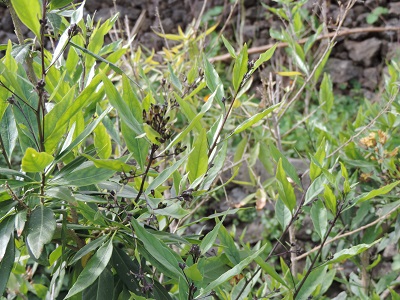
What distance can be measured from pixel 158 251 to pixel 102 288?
151 mm

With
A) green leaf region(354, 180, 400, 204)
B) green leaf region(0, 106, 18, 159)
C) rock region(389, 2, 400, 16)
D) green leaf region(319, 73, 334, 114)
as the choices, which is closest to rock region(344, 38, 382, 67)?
rock region(389, 2, 400, 16)

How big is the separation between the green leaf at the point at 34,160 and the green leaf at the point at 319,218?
1.54 feet

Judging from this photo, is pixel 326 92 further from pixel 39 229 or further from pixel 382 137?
pixel 39 229

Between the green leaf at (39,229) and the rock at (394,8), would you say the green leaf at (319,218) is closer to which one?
the green leaf at (39,229)

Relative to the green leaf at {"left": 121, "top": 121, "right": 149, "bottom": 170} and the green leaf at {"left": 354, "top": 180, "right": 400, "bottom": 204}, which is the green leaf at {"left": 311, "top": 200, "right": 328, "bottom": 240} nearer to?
the green leaf at {"left": 354, "top": 180, "right": 400, "bottom": 204}

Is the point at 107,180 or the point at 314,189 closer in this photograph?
the point at 107,180

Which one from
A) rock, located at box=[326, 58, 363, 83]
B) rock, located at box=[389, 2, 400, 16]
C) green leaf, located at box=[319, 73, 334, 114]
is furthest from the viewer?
rock, located at box=[326, 58, 363, 83]

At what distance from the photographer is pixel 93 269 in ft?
2.62

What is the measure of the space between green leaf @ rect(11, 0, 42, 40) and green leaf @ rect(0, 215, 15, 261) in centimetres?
25

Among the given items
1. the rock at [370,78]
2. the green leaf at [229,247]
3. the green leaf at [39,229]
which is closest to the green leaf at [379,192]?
the green leaf at [229,247]

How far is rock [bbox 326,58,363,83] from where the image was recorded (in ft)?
13.5

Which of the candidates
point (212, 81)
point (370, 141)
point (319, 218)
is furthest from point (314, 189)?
point (370, 141)

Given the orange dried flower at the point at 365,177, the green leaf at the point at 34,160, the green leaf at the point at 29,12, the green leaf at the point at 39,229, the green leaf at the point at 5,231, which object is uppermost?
the green leaf at the point at 29,12

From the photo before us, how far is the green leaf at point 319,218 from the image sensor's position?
0.99 m
